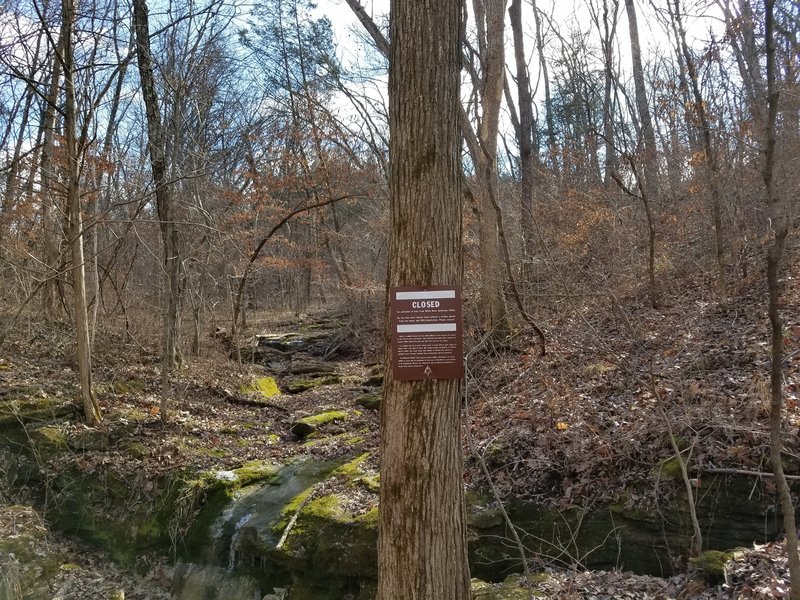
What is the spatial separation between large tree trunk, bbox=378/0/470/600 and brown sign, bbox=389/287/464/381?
81 mm

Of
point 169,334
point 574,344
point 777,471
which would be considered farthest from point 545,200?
point 777,471

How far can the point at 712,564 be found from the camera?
397cm

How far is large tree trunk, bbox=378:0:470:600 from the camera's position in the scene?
2.97 m

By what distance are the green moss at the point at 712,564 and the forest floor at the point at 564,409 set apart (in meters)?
0.09

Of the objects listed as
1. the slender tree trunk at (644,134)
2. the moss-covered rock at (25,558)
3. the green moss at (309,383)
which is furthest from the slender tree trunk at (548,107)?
the moss-covered rock at (25,558)

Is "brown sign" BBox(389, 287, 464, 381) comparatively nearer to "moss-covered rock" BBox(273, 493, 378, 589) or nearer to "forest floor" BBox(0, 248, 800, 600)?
"forest floor" BBox(0, 248, 800, 600)

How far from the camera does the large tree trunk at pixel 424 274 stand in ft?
9.75

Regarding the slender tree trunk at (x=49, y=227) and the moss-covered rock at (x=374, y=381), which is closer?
the slender tree trunk at (x=49, y=227)

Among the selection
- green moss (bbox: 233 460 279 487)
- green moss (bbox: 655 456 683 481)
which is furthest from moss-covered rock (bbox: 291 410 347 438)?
green moss (bbox: 655 456 683 481)

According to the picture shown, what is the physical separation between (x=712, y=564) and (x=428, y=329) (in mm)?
2918

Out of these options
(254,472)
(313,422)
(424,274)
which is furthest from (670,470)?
(313,422)

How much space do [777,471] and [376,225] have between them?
12360 millimetres

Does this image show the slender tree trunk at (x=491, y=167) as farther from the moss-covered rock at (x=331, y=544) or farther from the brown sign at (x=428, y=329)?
the brown sign at (x=428, y=329)

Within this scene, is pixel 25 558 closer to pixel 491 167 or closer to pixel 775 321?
pixel 775 321
